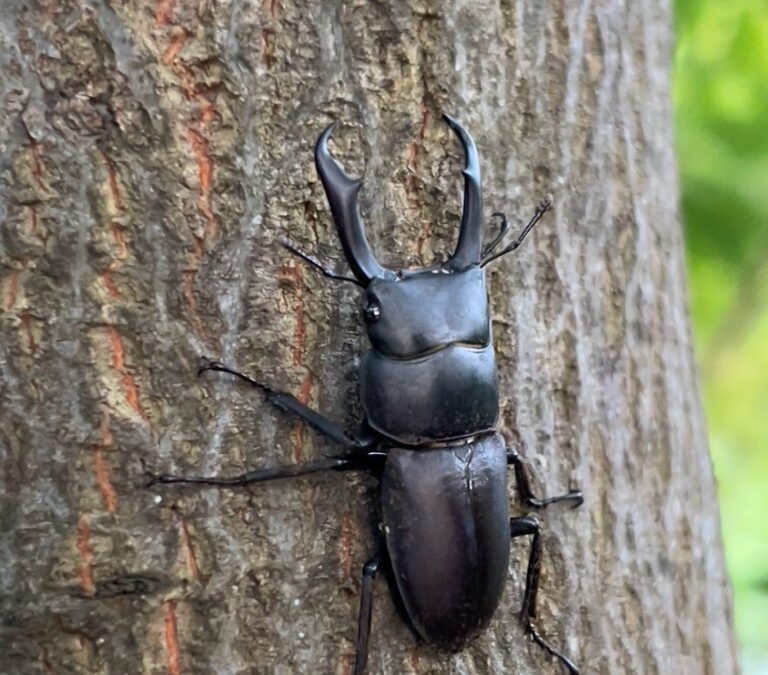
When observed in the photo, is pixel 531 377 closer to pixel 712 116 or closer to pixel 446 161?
pixel 446 161

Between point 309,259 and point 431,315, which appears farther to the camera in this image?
point 431,315

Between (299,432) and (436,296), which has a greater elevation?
(436,296)

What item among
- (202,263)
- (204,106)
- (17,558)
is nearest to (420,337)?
(202,263)

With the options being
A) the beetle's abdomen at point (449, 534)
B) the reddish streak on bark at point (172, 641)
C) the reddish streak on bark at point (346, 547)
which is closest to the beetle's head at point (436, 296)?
the beetle's abdomen at point (449, 534)

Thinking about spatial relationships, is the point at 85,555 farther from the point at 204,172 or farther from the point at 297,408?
the point at 204,172

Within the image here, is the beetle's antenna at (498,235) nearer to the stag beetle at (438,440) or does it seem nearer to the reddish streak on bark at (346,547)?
the stag beetle at (438,440)

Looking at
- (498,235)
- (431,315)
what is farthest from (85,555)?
(498,235)
